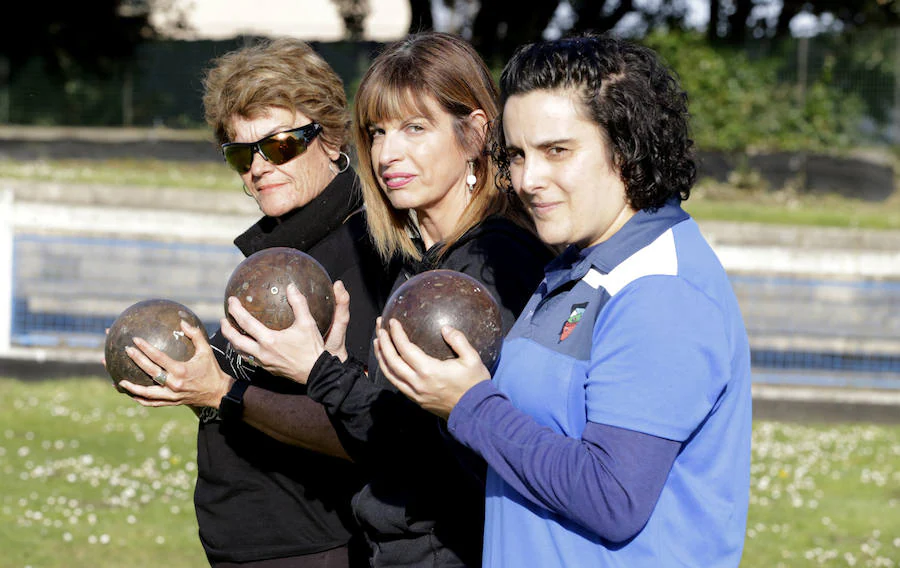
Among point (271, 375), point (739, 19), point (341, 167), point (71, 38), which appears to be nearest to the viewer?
point (271, 375)

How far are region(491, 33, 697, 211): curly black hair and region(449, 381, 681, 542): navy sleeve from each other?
0.52 metres

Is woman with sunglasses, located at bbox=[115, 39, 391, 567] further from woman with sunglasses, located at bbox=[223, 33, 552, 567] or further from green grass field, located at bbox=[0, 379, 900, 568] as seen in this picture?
green grass field, located at bbox=[0, 379, 900, 568]

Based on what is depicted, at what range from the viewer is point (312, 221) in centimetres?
352

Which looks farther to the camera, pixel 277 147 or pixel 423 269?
pixel 277 147

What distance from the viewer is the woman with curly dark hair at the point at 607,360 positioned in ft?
6.72

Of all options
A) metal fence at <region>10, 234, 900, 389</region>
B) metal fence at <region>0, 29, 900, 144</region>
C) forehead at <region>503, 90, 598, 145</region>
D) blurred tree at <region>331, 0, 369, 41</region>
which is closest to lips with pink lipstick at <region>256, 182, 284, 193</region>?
forehead at <region>503, 90, 598, 145</region>

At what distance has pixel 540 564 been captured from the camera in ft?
7.33

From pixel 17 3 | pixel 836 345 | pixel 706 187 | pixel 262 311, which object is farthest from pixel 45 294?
pixel 17 3

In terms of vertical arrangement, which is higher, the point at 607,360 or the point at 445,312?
the point at 607,360

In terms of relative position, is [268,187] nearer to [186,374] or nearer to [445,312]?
[186,374]

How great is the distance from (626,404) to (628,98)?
630mm

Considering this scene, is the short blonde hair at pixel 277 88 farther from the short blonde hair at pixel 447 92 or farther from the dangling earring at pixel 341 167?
the short blonde hair at pixel 447 92

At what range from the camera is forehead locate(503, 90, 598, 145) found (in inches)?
87.6

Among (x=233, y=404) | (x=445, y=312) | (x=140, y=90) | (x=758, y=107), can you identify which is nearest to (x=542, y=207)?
(x=445, y=312)
